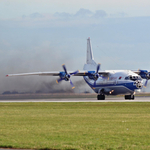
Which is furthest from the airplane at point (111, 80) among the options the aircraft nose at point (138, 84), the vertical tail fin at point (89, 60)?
the vertical tail fin at point (89, 60)

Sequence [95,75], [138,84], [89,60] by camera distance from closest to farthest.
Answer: [138,84] < [95,75] < [89,60]

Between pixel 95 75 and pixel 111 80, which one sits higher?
pixel 95 75

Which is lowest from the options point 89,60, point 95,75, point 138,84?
point 138,84

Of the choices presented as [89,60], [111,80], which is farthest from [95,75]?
[89,60]

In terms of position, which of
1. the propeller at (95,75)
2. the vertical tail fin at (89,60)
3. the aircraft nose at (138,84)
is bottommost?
the aircraft nose at (138,84)

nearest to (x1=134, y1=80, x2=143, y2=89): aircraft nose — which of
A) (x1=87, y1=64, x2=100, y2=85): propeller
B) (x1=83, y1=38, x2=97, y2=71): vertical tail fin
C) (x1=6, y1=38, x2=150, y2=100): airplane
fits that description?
(x1=6, y1=38, x2=150, y2=100): airplane

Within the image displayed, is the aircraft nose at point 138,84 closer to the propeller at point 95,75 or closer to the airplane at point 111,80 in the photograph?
the airplane at point 111,80

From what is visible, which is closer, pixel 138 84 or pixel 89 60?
pixel 138 84

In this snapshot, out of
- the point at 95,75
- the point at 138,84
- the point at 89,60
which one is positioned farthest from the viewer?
the point at 89,60

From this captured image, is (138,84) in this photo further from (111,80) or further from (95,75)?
(95,75)

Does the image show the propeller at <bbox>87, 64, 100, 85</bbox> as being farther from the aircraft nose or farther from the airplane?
A: the aircraft nose

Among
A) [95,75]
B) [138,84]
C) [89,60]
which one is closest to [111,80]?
[95,75]

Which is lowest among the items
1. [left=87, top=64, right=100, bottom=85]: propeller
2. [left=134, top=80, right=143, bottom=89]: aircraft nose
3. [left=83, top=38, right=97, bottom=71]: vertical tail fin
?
[left=134, top=80, right=143, bottom=89]: aircraft nose

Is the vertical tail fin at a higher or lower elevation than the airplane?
higher
